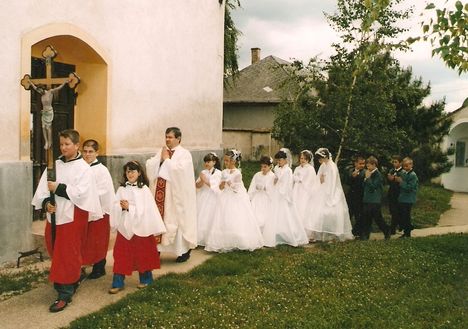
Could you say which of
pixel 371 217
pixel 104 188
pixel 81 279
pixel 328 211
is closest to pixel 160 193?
pixel 104 188

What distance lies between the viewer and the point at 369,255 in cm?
814

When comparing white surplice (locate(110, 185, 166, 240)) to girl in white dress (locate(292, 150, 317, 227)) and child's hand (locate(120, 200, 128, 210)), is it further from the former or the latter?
girl in white dress (locate(292, 150, 317, 227))

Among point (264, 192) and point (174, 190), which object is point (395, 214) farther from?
point (174, 190)

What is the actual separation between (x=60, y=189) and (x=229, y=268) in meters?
2.63

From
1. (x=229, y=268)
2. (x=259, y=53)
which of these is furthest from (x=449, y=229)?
(x=259, y=53)

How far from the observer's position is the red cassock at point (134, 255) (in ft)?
20.0

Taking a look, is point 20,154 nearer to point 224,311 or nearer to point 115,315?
point 115,315

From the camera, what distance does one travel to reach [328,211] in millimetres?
9844

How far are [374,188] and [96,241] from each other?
17.0ft

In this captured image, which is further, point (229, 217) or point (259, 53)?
point (259, 53)

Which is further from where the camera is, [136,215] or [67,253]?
[136,215]

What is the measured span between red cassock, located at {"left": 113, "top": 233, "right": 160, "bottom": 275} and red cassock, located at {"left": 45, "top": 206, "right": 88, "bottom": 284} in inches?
21.1

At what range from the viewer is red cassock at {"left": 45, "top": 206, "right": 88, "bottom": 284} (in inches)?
218

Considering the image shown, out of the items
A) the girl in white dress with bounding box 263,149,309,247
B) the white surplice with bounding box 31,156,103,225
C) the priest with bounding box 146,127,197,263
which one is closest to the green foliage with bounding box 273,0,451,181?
the girl in white dress with bounding box 263,149,309,247
